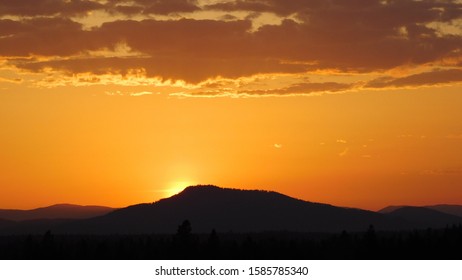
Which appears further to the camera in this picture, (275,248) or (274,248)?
(275,248)

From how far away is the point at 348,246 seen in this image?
88812 mm

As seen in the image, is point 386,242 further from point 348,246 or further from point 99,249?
point 99,249

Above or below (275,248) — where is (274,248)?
below
